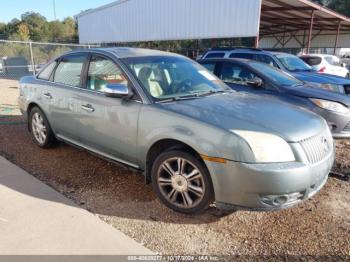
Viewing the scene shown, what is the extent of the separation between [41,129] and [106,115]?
1.87 m

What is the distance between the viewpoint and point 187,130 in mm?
3080

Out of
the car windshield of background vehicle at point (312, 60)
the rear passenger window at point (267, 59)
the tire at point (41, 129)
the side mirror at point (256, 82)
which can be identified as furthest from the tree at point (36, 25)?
the side mirror at point (256, 82)

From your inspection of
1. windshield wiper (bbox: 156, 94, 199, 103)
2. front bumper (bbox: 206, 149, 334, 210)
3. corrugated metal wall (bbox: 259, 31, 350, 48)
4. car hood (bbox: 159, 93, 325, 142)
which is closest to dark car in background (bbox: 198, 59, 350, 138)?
car hood (bbox: 159, 93, 325, 142)

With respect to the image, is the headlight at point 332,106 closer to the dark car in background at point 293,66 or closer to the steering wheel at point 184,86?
the dark car in background at point 293,66

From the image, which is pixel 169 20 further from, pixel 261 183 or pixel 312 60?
pixel 261 183

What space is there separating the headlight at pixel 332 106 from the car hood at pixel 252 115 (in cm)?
198

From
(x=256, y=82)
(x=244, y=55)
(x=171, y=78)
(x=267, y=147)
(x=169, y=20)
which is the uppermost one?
(x=169, y=20)

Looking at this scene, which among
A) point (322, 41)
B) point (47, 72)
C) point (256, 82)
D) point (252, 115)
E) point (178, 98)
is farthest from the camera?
point (322, 41)

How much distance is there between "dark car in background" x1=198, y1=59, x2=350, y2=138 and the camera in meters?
5.23

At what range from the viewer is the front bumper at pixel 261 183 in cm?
277

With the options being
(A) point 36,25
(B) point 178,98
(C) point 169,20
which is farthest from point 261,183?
(A) point 36,25

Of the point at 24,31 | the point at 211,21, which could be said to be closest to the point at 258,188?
the point at 211,21

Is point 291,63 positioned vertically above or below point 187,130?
above

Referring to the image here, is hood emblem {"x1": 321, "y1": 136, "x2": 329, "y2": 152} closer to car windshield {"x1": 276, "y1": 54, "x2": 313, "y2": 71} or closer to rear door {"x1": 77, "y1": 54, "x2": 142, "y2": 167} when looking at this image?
rear door {"x1": 77, "y1": 54, "x2": 142, "y2": 167}
